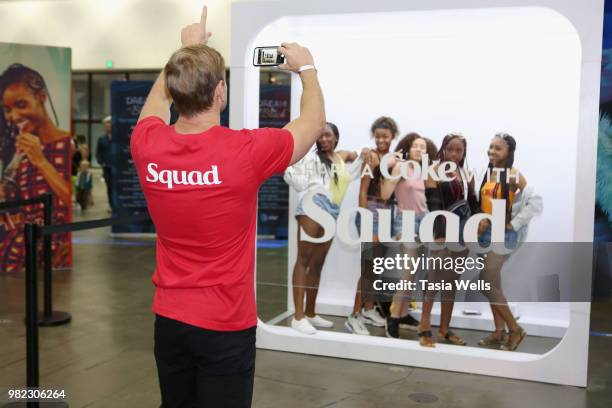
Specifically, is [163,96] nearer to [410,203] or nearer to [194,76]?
[194,76]

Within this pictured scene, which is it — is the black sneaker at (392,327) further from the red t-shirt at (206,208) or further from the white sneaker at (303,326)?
the red t-shirt at (206,208)

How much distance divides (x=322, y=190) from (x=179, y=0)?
9.72 meters

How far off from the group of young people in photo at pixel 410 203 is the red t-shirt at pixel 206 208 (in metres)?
2.14

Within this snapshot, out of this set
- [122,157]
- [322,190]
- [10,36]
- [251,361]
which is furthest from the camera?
[10,36]

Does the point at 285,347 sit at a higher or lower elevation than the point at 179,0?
lower

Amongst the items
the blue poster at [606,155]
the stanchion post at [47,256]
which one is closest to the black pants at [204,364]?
the stanchion post at [47,256]

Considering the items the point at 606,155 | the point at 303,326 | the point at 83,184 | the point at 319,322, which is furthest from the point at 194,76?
the point at 83,184

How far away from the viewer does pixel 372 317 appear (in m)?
4.16

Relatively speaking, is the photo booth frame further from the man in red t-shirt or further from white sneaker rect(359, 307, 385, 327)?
the man in red t-shirt

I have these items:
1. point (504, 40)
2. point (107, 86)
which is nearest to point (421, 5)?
point (504, 40)

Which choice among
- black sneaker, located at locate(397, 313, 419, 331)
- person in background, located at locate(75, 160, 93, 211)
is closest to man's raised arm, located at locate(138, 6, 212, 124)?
black sneaker, located at locate(397, 313, 419, 331)

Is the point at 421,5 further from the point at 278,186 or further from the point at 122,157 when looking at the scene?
the point at 122,157

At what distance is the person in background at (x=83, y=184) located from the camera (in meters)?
11.8

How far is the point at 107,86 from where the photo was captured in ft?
47.7
